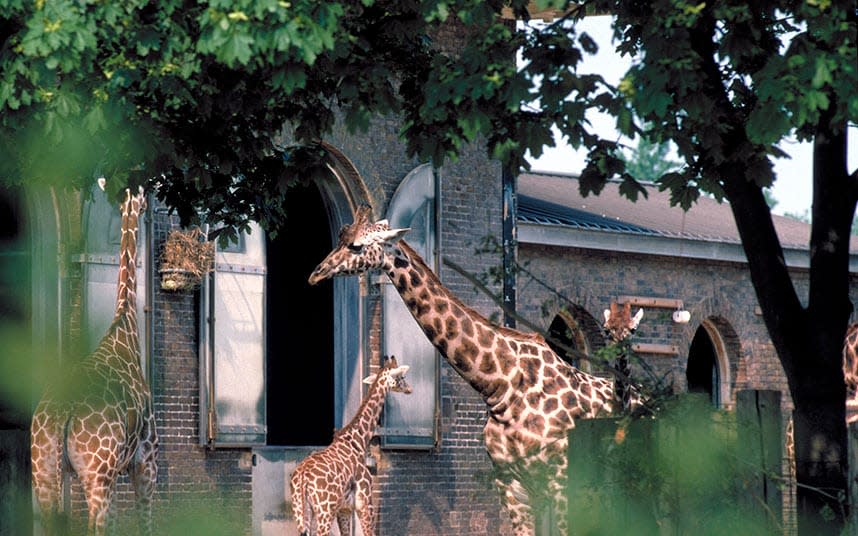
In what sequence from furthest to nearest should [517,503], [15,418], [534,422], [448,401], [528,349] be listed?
[448,401], [528,349], [534,422], [517,503], [15,418]

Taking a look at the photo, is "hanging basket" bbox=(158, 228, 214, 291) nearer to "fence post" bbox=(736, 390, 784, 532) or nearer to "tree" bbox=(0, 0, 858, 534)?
"tree" bbox=(0, 0, 858, 534)

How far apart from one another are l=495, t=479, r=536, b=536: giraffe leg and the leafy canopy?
3.45m

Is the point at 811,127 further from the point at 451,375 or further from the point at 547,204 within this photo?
the point at 547,204

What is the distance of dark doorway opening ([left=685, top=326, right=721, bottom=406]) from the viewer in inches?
905

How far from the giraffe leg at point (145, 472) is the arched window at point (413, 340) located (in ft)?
15.8

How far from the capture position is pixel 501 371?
38.5 ft

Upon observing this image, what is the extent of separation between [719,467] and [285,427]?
48.2ft

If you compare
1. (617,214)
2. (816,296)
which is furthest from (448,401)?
(816,296)

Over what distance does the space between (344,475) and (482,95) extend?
7.54 metres

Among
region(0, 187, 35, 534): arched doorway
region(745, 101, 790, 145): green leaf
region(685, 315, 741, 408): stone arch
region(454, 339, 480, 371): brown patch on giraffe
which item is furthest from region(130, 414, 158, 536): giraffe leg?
region(685, 315, 741, 408): stone arch

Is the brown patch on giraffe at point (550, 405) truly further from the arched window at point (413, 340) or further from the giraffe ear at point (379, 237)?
the arched window at point (413, 340)

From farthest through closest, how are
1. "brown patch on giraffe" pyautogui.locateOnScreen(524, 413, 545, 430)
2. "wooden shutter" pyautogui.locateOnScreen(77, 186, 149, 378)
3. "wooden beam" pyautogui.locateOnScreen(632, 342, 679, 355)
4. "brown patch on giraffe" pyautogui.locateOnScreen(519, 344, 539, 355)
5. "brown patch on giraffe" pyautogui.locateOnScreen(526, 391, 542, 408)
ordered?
"wooden beam" pyautogui.locateOnScreen(632, 342, 679, 355) → "wooden shutter" pyautogui.locateOnScreen(77, 186, 149, 378) → "brown patch on giraffe" pyautogui.locateOnScreen(519, 344, 539, 355) → "brown patch on giraffe" pyautogui.locateOnScreen(526, 391, 542, 408) → "brown patch on giraffe" pyautogui.locateOnScreen(524, 413, 545, 430)

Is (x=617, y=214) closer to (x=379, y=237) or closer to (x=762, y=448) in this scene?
(x=379, y=237)

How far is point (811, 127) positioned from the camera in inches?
352
